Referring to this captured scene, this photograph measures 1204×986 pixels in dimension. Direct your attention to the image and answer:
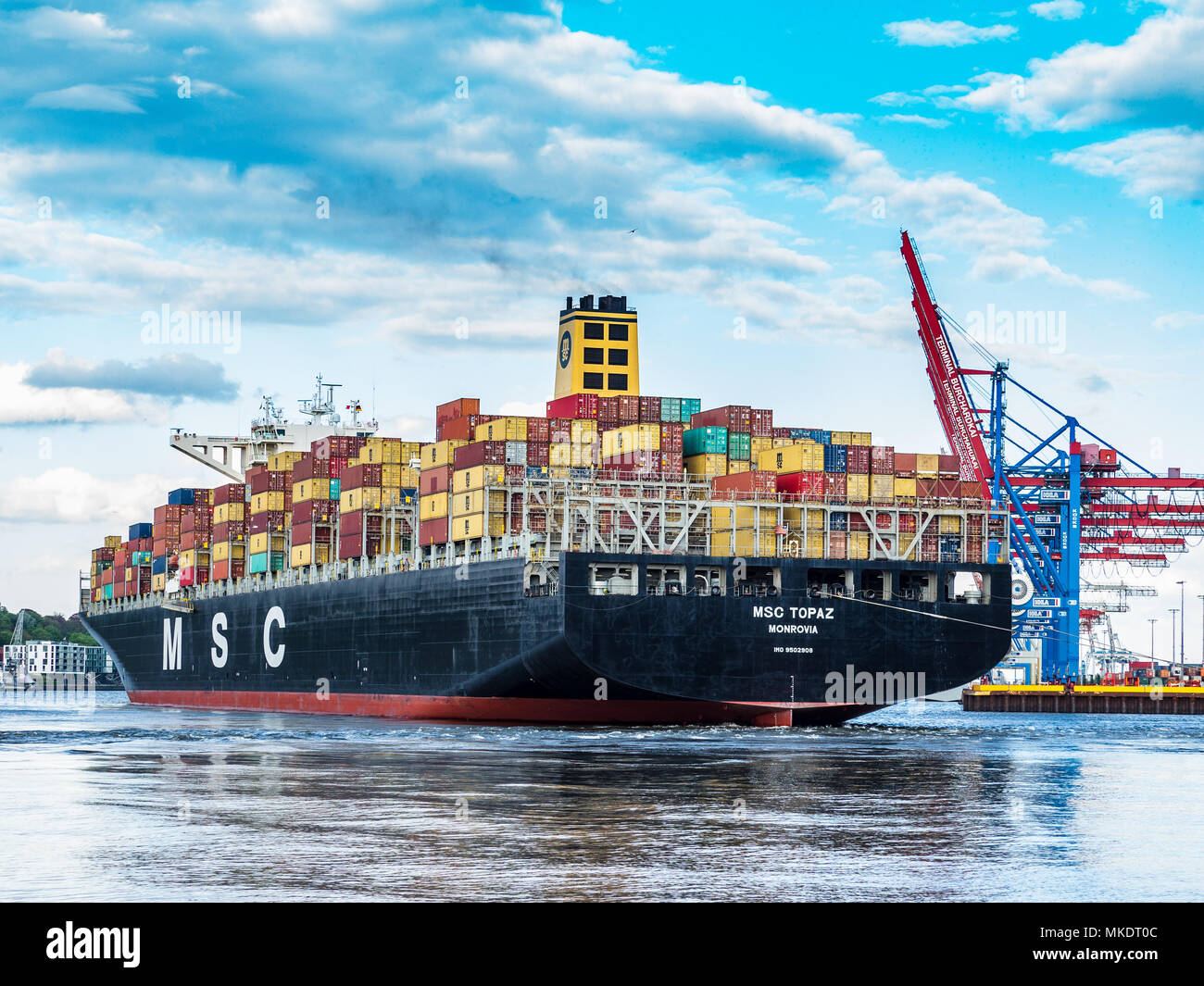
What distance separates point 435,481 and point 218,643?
2975 cm

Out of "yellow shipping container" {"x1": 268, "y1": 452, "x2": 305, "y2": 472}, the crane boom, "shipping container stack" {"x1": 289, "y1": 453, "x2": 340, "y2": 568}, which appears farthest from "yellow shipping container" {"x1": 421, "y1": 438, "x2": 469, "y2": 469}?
the crane boom

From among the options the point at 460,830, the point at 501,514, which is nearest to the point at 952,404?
the point at 501,514

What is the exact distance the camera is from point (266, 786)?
27.8m

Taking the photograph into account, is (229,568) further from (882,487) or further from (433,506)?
(882,487)

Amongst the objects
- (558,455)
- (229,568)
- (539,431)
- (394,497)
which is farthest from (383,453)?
(229,568)

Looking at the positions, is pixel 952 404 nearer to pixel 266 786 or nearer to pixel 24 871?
pixel 266 786

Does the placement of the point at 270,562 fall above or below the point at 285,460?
below

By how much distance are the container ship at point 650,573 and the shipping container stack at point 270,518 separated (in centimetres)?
1015

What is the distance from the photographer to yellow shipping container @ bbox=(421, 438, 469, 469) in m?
60.1

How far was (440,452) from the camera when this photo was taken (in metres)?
60.7

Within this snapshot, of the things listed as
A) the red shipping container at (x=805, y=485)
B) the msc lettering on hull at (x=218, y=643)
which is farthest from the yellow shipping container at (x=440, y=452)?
the msc lettering on hull at (x=218, y=643)

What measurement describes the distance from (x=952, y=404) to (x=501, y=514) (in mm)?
41272

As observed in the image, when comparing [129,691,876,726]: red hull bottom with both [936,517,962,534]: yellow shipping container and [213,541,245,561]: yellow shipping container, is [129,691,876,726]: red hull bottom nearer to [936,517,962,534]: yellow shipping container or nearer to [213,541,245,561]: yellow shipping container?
[936,517,962,534]: yellow shipping container

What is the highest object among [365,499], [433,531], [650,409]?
[650,409]
